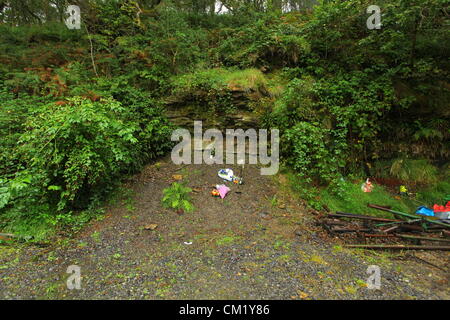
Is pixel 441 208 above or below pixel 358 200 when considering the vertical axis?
below

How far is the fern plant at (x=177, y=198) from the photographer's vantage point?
425 cm

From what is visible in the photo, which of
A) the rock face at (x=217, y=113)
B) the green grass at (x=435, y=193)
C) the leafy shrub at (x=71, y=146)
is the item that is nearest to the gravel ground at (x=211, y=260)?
the leafy shrub at (x=71, y=146)

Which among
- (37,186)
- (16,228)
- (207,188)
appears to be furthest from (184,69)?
(16,228)

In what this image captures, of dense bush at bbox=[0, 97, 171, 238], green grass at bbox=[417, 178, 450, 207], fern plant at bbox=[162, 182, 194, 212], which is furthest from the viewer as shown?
green grass at bbox=[417, 178, 450, 207]

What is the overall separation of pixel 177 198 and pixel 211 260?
66.6 inches

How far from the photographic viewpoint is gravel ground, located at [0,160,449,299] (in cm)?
250

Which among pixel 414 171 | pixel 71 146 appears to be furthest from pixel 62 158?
pixel 414 171

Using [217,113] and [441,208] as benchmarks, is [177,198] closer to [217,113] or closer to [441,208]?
[217,113]

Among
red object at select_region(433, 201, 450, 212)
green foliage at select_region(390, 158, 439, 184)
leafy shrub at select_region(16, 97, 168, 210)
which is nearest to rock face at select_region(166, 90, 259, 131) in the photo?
leafy shrub at select_region(16, 97, 168, 210)

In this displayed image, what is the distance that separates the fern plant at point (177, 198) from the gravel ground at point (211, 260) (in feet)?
0.49

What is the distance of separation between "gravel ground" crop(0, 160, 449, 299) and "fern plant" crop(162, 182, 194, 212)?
0.49ft

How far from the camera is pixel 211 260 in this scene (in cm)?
303

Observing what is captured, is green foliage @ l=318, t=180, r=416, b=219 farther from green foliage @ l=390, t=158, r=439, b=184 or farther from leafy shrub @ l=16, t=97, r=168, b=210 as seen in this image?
leafy shrub @ l=16, t=97, r=168, b=210
